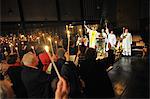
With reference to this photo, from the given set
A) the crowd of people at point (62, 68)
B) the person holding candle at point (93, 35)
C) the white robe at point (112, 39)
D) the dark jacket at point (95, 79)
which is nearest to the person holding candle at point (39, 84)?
the crowd of people at point (62, 68)

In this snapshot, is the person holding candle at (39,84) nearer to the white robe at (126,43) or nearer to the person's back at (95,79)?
the person's back at (95,79)

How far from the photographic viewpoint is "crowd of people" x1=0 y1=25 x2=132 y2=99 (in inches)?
124

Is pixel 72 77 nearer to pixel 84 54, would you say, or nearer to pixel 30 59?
pixel 84 54

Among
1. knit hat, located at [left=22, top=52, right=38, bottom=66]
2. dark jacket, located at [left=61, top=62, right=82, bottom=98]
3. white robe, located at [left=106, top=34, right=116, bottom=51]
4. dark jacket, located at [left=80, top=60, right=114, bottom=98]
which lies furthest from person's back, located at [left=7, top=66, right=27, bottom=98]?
white robe, located at [left=106, top=34, right=116, bottom=51]

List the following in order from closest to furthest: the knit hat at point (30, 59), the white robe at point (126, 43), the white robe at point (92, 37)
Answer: the knit hat at point (30, 59), the white robe at point (126, 43), the white robe at point (92, 37)

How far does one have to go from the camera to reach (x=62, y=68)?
318cm

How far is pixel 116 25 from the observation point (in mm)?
3215

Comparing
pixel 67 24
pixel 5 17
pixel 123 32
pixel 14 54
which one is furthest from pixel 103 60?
pixel 5 17

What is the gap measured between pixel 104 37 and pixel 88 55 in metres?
0.28

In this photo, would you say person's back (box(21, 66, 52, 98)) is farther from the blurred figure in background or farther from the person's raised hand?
the blurred figure in background

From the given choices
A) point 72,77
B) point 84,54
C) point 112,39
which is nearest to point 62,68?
point 72,77

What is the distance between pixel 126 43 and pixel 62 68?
2.51ft

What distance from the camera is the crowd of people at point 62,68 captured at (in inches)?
124

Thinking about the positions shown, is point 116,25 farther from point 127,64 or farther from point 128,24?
point 127,64
